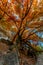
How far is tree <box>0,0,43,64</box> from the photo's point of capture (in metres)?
4.58

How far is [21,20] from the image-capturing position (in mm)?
4707

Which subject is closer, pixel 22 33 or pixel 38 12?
pixel 38 12

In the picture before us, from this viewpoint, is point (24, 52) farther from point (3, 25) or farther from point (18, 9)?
point (18, 9)

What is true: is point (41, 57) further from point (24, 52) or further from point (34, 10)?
point (34, 10)

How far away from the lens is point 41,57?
19.7 feet

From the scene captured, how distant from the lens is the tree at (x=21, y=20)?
15.0ft

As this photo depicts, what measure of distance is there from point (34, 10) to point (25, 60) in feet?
5.48

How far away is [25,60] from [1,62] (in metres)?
1.26

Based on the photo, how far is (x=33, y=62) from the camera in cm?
561

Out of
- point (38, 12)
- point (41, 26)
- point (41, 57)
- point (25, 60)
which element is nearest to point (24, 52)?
point (25, 60)

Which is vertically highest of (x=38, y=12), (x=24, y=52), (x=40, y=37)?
(x=38, y=12)

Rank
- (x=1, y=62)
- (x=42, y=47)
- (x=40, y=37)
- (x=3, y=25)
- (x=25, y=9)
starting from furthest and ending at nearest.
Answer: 1. (x=42, y=47)
2. (x=40, y=37)
3. (x=3, y=25)
4. (x=25, y=9)
5. (x=1, y=62)

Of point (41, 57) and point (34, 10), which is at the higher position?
point (34, 10)

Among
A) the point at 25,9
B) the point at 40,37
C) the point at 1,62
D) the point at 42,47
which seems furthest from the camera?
the point at 42,47
